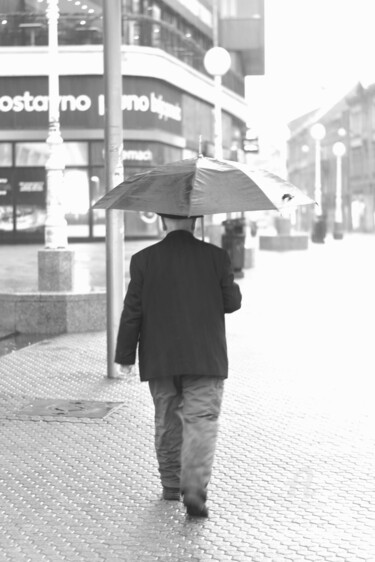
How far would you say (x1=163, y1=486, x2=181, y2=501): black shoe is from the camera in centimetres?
620

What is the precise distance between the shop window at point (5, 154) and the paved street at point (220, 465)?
25.8 m

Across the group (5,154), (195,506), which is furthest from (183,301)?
(5,154)

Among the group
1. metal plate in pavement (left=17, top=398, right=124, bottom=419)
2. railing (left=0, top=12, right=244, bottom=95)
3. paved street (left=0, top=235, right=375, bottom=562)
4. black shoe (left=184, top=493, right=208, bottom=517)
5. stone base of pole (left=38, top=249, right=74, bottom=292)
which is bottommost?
paved street (left=0, top=235, right=375, bottom=562)

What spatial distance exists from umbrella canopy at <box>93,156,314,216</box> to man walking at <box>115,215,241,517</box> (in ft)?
0.49

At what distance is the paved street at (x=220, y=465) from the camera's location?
545cm

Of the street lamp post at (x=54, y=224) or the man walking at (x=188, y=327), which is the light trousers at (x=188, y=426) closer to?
the man walking at (x=188, y=327)

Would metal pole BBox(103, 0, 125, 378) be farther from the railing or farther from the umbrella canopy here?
the railing

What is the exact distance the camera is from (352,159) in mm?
97688

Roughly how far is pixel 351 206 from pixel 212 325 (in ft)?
299

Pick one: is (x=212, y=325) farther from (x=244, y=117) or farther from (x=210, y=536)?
(x=244, y=117)

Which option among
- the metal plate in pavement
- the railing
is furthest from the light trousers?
the railing

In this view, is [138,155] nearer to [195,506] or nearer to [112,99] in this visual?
[112,99]

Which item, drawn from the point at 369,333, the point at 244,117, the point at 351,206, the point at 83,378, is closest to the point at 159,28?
the point at 244,117

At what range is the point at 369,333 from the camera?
547 inches
